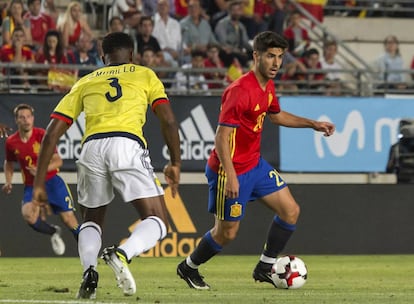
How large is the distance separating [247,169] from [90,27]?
11349 millimetres

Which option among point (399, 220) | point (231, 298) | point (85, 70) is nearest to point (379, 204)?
point (399, 220)

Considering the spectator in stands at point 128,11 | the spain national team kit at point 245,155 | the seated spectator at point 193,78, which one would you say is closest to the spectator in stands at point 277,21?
the seated spectator at point 193,78

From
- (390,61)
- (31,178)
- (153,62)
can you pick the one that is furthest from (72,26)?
(390,61)

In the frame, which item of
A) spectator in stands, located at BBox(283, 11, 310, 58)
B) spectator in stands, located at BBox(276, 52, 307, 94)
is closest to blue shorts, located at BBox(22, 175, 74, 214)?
spectator in stands, located at BBox(276, 52, 307, 94)

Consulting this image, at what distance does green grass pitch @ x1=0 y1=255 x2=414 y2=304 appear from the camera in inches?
370

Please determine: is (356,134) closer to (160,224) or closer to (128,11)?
(128,11)

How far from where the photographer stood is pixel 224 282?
11891 mm

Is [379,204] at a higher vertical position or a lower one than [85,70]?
lower

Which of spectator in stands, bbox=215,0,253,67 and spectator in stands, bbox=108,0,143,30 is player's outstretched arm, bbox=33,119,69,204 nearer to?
spectator in stands, bbox=108,0,143,30

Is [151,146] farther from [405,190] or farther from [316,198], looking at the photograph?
[405,190]

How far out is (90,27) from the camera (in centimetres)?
2175

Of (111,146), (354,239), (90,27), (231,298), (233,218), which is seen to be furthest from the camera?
(90,27)

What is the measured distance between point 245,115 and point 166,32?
1002 centimetres

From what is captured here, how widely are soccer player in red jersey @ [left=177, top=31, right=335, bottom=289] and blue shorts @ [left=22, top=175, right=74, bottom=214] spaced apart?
5.55m
